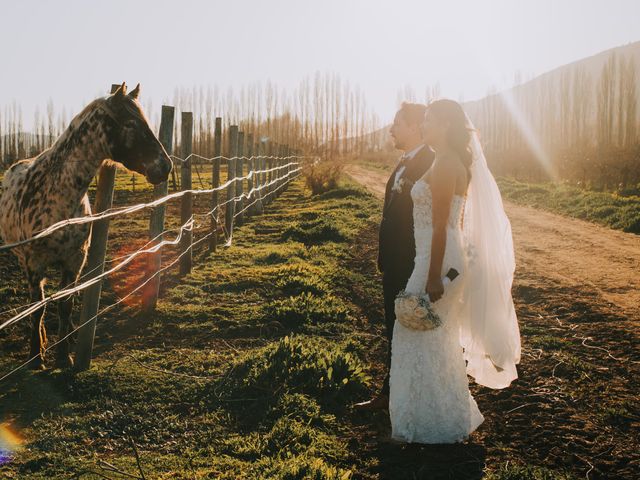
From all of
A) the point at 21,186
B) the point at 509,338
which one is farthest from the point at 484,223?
the point at 21,186

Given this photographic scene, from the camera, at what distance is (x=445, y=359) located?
3561 millimetres

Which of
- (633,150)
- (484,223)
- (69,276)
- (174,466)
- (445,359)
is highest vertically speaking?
(633,150)

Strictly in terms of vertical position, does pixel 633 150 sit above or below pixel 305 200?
above

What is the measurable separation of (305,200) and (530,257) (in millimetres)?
10455

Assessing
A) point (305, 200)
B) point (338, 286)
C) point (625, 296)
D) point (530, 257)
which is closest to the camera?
point (625, 296)

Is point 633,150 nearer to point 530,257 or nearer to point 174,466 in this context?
point 530,257

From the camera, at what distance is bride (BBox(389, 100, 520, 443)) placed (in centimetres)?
351

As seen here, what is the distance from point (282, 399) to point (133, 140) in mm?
2291

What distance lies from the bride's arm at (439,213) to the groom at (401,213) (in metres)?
0.60

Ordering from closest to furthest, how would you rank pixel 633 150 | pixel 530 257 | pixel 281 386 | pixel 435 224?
1. pixel 435 224
2. pixel 281 386
3. pixel 530 257
4. pixel 633 150

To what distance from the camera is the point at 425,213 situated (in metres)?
3.64

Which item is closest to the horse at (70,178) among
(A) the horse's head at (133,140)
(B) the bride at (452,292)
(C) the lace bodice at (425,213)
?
(A) the horse's head at (133,140)

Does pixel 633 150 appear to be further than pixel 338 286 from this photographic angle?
Yes

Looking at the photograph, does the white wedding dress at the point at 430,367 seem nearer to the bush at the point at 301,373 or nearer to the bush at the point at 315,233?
the bush at the point at 301,373
